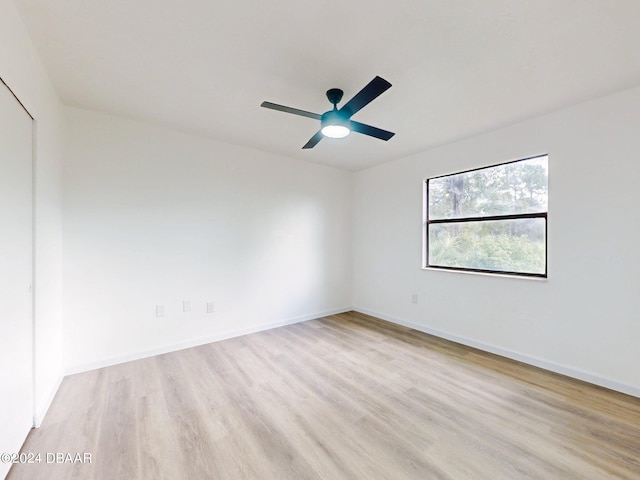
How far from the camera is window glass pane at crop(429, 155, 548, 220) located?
2.81 meters

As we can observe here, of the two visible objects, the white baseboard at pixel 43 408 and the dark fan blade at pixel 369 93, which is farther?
the white baseboard at pixel 43 408

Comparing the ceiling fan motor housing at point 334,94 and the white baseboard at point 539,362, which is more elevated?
the ceiling fan motor housing at point 334,94

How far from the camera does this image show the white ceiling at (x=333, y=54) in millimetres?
1505

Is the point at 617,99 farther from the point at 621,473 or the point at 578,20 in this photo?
the point at 621,473

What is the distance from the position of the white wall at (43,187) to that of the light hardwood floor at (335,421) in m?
0.33

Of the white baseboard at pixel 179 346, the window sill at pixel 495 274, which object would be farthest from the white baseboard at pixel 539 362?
the white baseboard at pixel 179 346

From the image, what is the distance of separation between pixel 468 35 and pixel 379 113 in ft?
3.37

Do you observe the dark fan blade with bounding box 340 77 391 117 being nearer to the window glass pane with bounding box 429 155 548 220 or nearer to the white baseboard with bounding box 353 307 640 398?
the window glass pane with bounding box 429 155 548 220

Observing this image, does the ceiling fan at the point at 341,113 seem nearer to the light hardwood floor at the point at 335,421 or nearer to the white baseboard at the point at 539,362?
the light hardwood floor at the point at 335,421

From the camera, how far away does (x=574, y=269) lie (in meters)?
2.53

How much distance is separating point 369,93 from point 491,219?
89.8 inches

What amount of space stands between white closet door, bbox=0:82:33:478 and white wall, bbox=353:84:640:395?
3.43m

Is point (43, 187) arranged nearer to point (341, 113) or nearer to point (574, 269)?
point (341, 113)

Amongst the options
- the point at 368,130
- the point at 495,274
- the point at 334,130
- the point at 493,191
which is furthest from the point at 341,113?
the point at 495,274
